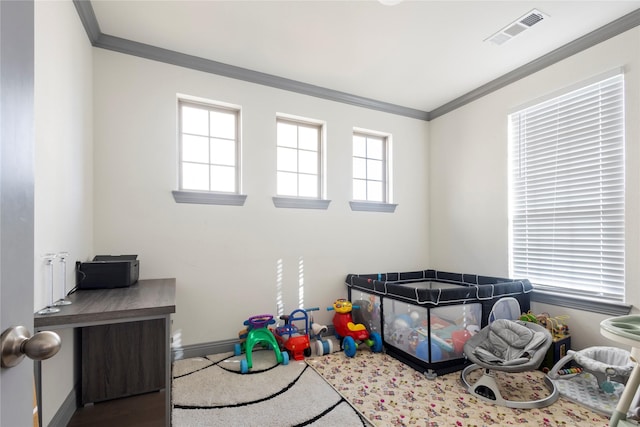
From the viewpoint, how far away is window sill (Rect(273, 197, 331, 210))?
10.3 ft

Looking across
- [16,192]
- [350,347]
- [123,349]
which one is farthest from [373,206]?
[16,192]

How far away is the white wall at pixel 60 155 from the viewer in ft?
4.91

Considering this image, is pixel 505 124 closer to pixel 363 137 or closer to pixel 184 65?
pixel 363 137

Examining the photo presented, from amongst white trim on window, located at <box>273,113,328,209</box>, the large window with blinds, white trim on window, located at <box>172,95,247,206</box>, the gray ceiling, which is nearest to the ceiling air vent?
the gray ceiling

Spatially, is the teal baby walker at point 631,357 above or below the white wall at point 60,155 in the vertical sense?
below

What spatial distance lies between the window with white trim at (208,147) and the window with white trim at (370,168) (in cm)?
141

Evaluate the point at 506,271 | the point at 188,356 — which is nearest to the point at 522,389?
the point at 506,271

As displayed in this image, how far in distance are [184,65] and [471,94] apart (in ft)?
9.90

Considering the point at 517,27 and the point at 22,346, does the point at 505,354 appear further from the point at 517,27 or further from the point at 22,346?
the point at 22,346

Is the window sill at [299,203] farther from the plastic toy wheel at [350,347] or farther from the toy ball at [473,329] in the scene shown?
the toy ball at [473,329]

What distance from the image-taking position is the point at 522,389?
224cm

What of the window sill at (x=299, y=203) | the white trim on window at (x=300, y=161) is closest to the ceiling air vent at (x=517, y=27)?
the white trim on window at (x=300, y=161)

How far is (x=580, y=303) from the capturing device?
2539 millimetres

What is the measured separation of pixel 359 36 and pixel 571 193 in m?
2.23
